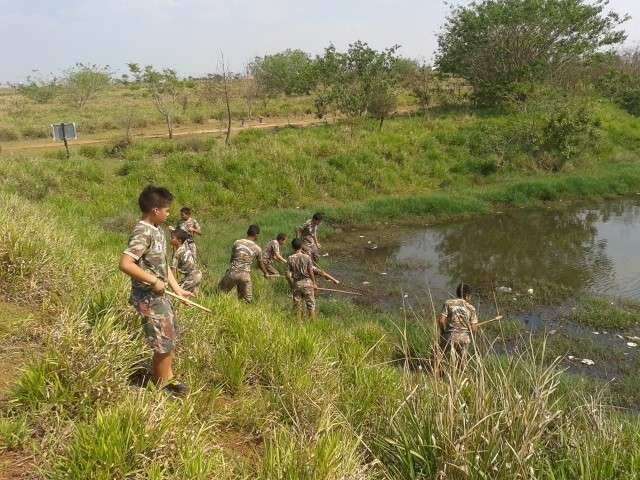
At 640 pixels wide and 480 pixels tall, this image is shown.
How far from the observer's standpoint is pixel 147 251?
3967 mm

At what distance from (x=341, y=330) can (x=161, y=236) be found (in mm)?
3552

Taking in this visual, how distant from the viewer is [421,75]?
3119 cm

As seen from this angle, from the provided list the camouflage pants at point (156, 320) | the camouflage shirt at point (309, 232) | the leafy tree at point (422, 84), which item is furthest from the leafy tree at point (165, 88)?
the camouflage pants at point (156, 320)

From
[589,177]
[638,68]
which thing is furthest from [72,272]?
[638,68]

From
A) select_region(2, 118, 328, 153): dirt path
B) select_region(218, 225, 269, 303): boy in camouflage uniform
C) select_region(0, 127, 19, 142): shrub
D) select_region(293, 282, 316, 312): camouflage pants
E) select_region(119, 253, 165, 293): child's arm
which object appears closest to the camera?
select_region(119, 253, 165, 293): child's arm

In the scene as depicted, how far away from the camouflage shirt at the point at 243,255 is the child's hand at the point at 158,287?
13.4ft

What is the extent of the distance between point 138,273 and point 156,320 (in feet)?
1.35

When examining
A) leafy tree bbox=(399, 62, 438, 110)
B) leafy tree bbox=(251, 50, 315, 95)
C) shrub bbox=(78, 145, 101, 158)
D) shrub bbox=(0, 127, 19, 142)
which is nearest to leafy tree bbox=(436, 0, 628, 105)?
leafy tree bbox=(399, 62, 438, 110)

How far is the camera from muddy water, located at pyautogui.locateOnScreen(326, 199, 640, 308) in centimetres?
1039

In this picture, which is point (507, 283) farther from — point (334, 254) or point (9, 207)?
point (9, 207)

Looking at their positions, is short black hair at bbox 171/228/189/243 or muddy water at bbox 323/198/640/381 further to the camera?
muddy water at bbox 323/198/640/381

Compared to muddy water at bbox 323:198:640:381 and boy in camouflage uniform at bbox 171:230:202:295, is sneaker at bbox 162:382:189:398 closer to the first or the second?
boy in camouflage uniform at bbox 171:230:202:295

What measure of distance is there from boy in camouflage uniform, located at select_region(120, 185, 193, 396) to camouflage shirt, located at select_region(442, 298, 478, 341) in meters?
3.56

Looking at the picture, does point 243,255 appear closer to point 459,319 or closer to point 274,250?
point 274,250
